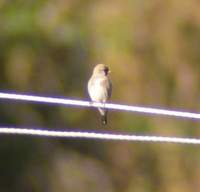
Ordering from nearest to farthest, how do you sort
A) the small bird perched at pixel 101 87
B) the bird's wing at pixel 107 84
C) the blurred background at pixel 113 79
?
the small bird perched at pixel 101 87
the bird's wing at pixel 107 84
the blurred background at pixel 113 79

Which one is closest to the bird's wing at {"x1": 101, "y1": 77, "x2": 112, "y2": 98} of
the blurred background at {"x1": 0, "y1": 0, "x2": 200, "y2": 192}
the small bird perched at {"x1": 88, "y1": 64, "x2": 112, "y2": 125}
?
the small bird perched at {"x1": 88, "y1": 64, "x2": 112, "y2": 125}

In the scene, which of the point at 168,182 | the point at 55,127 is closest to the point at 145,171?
the point at 168,182

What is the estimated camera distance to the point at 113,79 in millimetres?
16516

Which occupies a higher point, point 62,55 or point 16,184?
point 62,55

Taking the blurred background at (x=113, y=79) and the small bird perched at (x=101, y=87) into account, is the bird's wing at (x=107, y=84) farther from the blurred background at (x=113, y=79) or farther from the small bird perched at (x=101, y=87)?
the blurred background at (x=113, y=79)

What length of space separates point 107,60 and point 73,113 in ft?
3.00

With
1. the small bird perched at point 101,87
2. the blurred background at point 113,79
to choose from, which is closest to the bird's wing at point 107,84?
the small bird perched at point 101,87

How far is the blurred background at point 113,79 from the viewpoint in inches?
629

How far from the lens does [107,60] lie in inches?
643

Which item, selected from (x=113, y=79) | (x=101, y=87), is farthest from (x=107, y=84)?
(x=113, y=79)

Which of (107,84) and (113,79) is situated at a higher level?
(107,84)

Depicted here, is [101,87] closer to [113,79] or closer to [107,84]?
[107,84]

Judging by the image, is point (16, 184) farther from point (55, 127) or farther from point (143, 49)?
point (143, 49)

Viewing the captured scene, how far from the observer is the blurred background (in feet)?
52.4
